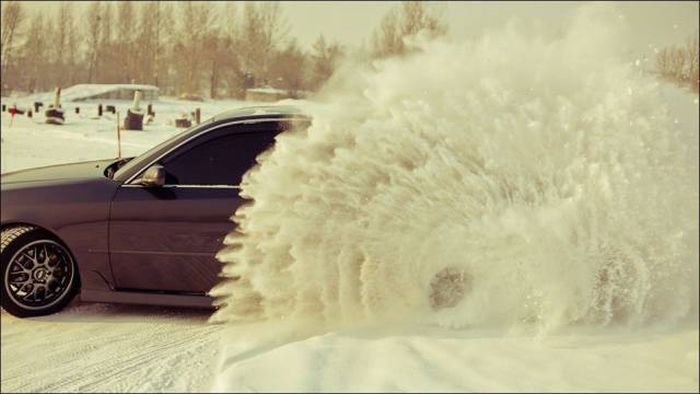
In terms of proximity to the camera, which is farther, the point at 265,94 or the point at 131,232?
the point at 265,94

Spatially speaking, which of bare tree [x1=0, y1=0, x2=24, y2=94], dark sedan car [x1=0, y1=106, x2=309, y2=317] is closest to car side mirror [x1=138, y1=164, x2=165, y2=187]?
dark sedan car [x1=0, y1=106, x2=309, y2=317]

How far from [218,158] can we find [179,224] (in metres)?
0.59

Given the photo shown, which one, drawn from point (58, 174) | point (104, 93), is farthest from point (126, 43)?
point (58, 174)

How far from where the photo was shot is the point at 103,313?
4.74 meters

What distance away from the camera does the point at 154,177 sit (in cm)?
458

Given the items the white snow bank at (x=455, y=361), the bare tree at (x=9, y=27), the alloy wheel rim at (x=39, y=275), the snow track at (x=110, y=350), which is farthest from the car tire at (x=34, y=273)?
the bare tree at (x=9, y=27)

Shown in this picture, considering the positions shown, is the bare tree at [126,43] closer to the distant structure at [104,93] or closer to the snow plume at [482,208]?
the distant structure at [104,93]

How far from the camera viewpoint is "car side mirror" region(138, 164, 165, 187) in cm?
456

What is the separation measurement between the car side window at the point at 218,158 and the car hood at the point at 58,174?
2.49 feet

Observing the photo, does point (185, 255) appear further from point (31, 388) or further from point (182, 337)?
point (31, 388)

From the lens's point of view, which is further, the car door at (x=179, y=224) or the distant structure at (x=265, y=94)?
the distant structure at (x=265, y=94)

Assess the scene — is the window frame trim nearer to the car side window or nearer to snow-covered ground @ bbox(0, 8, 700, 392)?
the car side window

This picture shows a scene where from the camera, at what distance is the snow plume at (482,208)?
4125 millimetres

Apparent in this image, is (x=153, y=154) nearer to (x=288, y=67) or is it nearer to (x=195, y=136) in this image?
(x=195, y=136)
